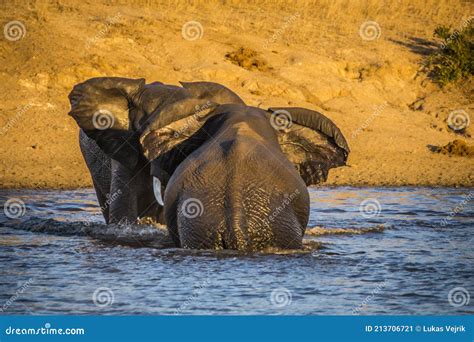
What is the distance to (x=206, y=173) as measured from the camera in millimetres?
9500

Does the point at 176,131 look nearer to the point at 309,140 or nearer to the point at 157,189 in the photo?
the point at 157,189

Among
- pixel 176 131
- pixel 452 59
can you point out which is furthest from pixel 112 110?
pixel 452 59

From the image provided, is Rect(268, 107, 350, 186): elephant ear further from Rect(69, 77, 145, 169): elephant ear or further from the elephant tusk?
Rect(69, 77, 145, 169): elephant ear

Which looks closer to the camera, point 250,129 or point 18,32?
point 250,129

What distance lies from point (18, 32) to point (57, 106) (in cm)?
255

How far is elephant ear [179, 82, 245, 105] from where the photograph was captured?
35.7 ft

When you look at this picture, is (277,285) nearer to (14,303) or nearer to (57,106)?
(14,303)

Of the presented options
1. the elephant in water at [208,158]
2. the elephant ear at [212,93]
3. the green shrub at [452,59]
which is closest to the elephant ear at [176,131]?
the elephant in water at [208,158]

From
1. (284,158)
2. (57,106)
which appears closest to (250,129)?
(284,158)

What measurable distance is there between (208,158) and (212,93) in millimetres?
1502

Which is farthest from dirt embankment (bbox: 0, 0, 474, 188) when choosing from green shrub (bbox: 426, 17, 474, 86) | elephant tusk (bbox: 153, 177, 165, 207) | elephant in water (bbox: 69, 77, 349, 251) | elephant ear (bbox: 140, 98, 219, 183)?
elephant ear (bbox: 140, 98, 219, 183)

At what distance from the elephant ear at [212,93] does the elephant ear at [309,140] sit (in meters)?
0.60

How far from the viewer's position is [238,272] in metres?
8.92

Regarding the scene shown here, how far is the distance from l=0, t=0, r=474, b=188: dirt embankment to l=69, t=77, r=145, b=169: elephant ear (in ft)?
18.8
